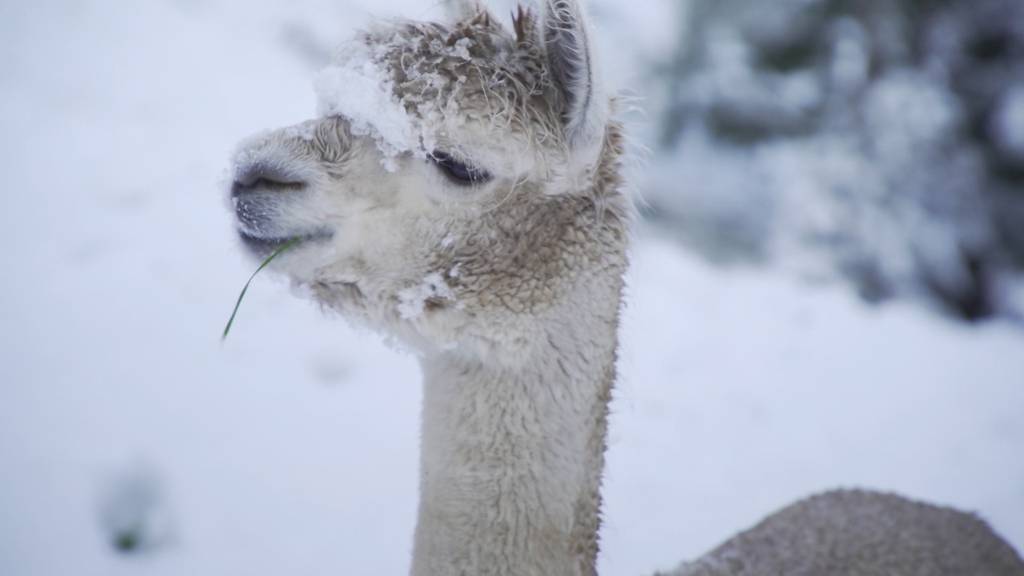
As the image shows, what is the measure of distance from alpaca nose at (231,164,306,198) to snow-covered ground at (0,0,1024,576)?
421 mm

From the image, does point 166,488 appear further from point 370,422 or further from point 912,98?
point 912,98

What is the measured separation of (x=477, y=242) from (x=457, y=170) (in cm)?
18

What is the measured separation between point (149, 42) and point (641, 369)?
17.8 feet

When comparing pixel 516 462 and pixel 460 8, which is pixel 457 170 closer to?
pixel 460 8

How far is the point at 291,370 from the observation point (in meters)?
4.45

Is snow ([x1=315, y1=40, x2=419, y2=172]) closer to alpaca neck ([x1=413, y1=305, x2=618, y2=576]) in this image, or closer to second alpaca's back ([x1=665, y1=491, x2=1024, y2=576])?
alpaca neck ([x1=413, y1=305, x2=618, y2=576])

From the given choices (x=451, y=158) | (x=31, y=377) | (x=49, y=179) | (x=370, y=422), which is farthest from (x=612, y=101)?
(x=49, y=179)

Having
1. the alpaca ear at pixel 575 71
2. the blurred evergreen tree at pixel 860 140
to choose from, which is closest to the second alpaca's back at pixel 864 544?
the alpaca ear at pixel 575 71

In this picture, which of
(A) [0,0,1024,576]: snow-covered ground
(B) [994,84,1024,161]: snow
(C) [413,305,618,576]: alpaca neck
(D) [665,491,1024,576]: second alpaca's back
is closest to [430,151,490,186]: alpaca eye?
(C) [413,305,618,576]: alpaca neck

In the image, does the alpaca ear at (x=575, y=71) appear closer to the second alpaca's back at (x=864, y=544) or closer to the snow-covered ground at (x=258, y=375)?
the snow-covered ground at (x=258, y=375)

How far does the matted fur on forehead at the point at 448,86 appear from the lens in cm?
174

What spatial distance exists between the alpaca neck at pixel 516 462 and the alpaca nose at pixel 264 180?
1.93 feet

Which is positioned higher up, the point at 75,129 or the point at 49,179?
the point at 75,129

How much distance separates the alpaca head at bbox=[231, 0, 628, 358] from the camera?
1745 mm
